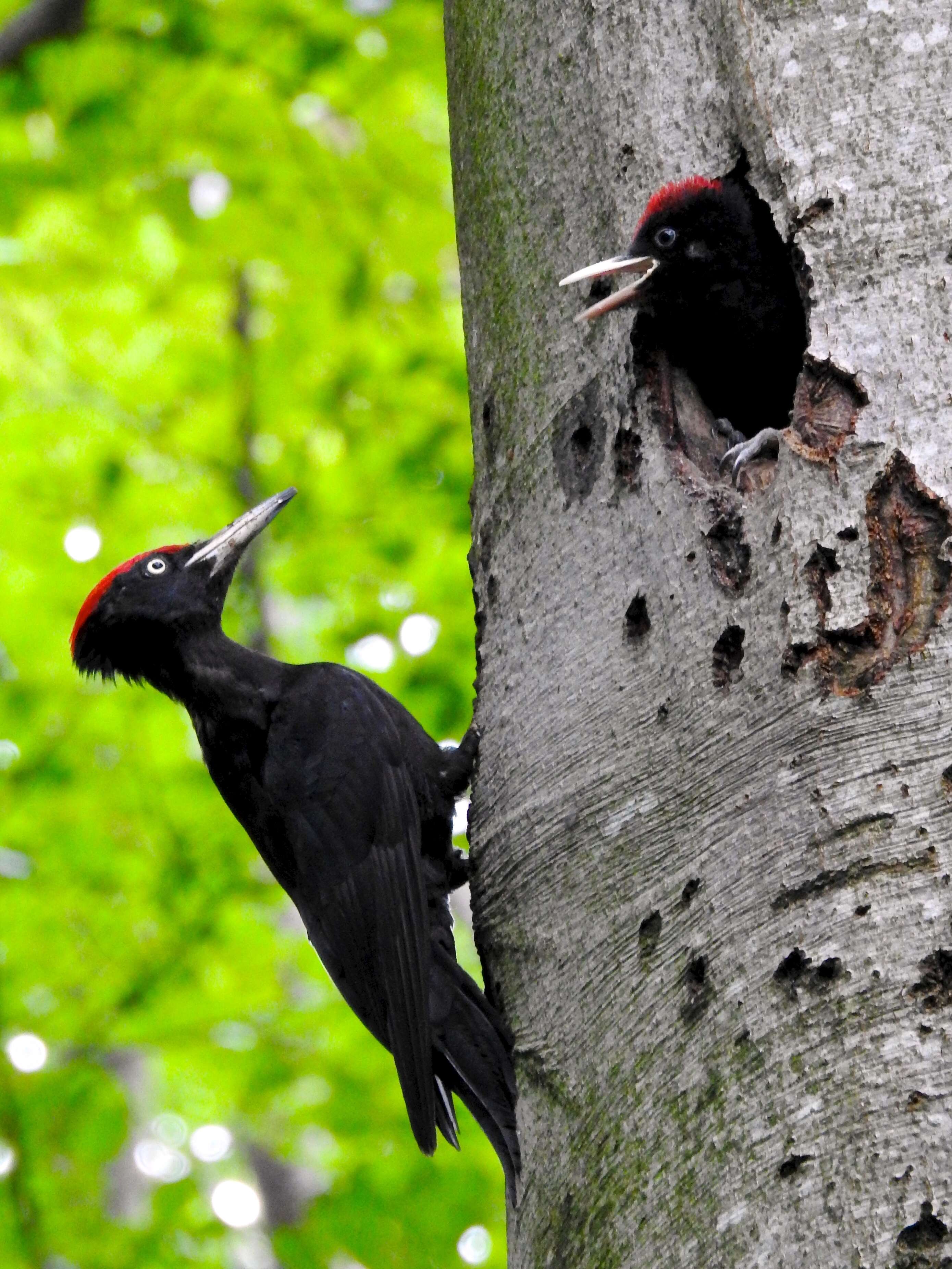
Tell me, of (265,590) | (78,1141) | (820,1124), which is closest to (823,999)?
(820,1124)

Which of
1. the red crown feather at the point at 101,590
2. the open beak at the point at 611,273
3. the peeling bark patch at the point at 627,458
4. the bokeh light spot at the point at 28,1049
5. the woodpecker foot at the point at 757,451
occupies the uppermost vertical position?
the red crown feather at the point at 101,590

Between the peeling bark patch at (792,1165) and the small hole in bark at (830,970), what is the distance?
0.19 meters

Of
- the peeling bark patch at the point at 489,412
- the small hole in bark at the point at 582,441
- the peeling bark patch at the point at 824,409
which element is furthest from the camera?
the peeling bark patch at the point at 489,412

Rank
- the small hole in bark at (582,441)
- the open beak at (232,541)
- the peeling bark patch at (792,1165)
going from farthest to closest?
the open beak at (232,541) < the small hole in bark at (582,441) < the peeling bark patch at (792,1165)

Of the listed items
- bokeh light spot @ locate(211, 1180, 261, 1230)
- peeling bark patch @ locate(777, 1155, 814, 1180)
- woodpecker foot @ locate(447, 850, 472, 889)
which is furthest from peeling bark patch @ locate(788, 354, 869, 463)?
bokeh light spot @ locate(211, 1180, 261, 1230)

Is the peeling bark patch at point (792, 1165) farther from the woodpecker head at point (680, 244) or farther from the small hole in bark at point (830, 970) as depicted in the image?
the woodpecker head at point (680, 244)

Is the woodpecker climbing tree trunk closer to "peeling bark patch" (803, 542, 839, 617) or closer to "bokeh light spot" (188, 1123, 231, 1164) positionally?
"peeling bark patch" (803, 542, 839, 617)

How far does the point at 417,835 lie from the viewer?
3.37m

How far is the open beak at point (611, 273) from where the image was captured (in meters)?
2.47

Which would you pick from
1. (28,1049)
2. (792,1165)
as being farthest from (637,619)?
(28,1049)

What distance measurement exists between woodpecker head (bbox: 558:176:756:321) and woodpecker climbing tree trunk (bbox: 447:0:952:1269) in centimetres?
4

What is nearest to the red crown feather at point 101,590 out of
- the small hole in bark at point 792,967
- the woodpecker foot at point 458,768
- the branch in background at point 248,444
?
the woodpecker foot at point 458,768

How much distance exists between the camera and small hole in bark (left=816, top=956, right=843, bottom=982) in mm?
1579

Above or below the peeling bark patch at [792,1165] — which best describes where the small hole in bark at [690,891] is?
above
